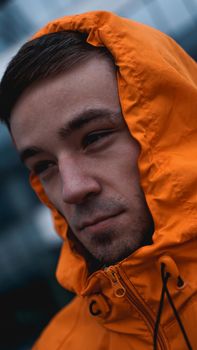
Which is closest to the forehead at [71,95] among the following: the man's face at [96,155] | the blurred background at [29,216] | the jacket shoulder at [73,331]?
the man's face at [96,155]

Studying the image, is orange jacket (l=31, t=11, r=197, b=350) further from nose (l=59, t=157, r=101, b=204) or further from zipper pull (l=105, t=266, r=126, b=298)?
nose (l=59, t=157, r=101, b=204)

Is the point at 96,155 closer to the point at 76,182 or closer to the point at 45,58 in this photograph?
the point at 76,182

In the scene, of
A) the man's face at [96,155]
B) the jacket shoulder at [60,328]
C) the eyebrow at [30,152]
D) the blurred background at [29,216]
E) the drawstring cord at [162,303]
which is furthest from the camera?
the blurred background at [29,216]

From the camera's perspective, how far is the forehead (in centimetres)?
115

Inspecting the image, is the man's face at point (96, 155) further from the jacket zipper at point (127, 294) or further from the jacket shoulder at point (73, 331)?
the jacket shoulder at point (73, 331)

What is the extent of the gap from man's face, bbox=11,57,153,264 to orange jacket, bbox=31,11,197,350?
0.07m

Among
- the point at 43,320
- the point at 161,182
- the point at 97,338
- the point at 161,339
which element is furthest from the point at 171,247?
the point at 43,320

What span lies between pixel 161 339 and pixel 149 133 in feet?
2.23

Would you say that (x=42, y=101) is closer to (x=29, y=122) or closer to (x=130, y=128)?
(x=29, y=122)

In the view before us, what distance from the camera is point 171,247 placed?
1.01m

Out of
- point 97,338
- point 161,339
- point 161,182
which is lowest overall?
point 97,338

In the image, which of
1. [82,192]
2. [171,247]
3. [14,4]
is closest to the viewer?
[171,247]

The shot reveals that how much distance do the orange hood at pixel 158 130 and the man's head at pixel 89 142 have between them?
0.06 m

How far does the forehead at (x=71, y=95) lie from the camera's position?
45.4 inches
